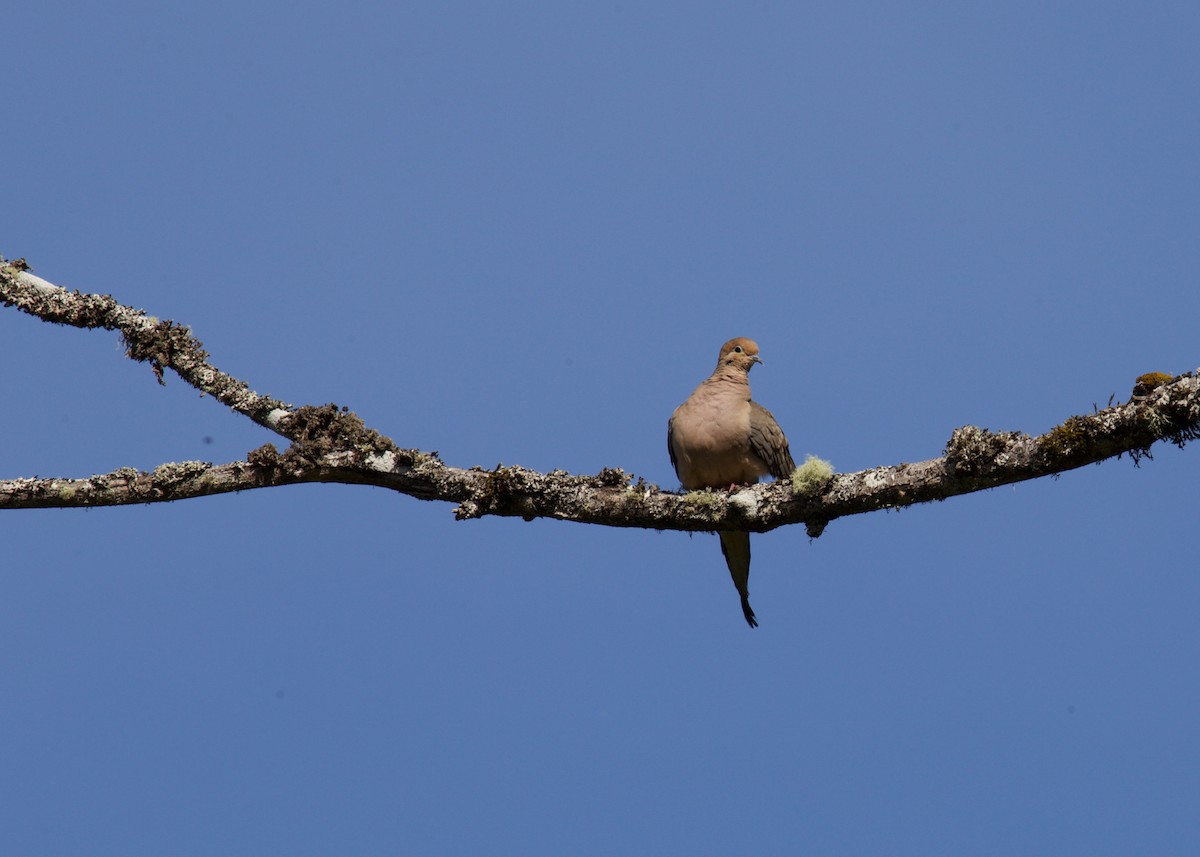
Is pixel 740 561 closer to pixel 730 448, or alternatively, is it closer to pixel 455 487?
pixel 730 448

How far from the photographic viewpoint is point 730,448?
786 centimetres

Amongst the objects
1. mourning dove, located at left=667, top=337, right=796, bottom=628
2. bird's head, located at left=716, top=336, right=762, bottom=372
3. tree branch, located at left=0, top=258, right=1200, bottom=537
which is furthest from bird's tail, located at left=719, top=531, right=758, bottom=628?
tree branch, located at left=0, top=258, right=1200, bottom=537

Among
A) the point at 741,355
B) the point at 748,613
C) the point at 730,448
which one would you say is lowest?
the point at 748,613

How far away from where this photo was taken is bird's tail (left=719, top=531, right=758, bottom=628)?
8000 millimetres

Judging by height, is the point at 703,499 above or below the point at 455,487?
below

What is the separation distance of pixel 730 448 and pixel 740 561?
83 centimetres

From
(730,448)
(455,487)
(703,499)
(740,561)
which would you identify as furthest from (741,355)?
(455,487)

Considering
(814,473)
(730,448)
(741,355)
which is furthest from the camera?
(741,355)

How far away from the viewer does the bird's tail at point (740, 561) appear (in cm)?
800

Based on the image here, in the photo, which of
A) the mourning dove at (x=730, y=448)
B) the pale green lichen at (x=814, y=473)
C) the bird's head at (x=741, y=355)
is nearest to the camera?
the pale green lichen at (x=814, y=473)

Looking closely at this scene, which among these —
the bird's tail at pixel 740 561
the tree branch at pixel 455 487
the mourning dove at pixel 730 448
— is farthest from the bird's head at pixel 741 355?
the tree branch at pixel 455 487

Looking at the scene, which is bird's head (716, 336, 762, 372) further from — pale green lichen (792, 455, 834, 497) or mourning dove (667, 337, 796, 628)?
pale green lichen (792, 455, 834, 497)

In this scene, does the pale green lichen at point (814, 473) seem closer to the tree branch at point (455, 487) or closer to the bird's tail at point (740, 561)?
the tree branch at point (455, 487)

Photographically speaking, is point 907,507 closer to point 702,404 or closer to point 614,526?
point 614,526
